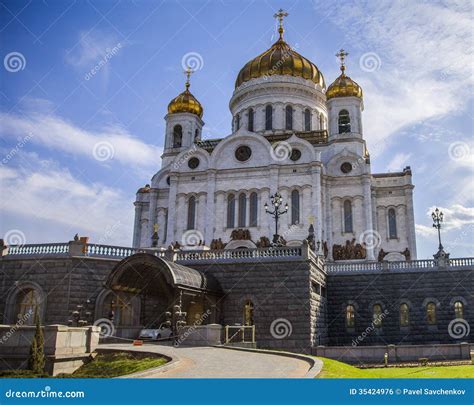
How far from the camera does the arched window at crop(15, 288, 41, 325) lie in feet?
84.2

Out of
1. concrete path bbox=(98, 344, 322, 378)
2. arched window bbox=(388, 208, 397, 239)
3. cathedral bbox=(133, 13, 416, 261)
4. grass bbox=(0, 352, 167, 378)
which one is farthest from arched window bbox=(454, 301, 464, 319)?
grass bbox=(0, 352, 167, 378)

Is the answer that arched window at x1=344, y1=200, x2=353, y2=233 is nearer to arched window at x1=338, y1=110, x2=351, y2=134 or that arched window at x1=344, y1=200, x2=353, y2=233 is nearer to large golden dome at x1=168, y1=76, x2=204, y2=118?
arched window at x1=338, y1=110, x2=351, y2=134

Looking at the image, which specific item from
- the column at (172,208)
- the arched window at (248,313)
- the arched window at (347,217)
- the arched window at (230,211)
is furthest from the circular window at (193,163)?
the arched window at (248,313)

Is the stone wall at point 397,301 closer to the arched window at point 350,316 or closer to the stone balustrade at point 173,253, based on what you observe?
the arched window at point 350,316

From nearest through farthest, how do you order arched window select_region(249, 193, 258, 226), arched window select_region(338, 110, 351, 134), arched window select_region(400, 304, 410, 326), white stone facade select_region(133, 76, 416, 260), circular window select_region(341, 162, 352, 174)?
arched window select_region(400, 304, 410, 326), white stone facade select_region(133, 76, 416, 260), arched window select_region(249, 193, 258, 226), circular window select_region(341, 162, 352, 174), arched window select_region(338, 110, 351, 134)

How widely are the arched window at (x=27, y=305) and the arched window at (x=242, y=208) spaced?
1881cm

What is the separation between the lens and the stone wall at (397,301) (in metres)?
28.3

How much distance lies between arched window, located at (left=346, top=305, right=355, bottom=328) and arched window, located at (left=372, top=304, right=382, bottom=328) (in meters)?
1.17

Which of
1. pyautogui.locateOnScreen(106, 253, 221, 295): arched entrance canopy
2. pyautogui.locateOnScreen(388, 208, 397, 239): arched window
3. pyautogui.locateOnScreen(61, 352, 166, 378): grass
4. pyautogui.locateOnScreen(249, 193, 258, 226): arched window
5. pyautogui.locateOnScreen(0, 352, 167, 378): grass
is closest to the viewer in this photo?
pyautogui.locateOnScreen(0, 352, 167, 378): grass

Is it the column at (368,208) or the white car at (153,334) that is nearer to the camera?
the white car at (153,334)

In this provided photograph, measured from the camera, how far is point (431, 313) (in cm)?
2866

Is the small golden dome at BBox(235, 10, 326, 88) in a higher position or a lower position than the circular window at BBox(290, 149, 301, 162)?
higher

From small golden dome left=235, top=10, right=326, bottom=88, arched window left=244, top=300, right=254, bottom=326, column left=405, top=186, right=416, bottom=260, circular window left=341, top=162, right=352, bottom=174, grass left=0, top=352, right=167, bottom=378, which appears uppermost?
small golden dome left=235, top=10, right=326, bottom=88
